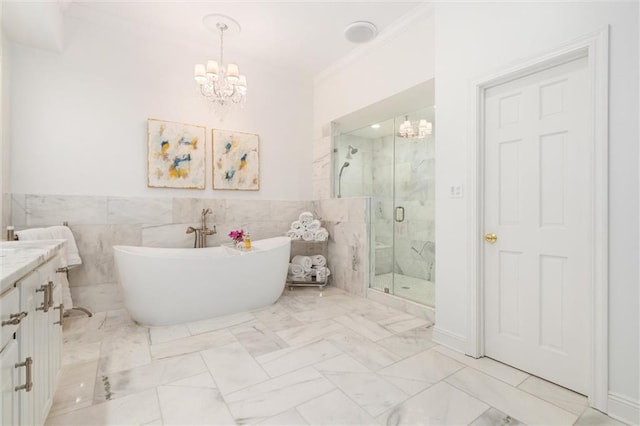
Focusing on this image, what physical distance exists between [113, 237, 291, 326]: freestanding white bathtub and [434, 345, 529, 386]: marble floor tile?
1821 mm

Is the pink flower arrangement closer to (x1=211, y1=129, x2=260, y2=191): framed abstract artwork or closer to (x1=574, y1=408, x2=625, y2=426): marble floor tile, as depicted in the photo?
(x1=211, y1=129, x2=260, y2=191): framed abstract artwork

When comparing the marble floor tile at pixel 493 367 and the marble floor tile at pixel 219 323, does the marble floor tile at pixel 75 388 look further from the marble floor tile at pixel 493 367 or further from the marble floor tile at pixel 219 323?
the marble floor tile at pixel 493 367

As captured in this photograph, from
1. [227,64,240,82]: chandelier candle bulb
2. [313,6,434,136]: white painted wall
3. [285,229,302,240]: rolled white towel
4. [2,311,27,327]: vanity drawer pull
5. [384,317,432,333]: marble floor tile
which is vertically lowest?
[384,317,432,333]: marble floor tile

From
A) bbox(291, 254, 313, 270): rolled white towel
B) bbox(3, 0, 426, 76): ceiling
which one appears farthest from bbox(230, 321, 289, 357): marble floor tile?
bbox(3, 0, 426, 76): ceiling

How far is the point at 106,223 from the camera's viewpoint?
3.07 m

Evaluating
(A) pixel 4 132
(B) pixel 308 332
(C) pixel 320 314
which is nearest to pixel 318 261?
(C) pixel 320 314

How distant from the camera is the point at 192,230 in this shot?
348cm

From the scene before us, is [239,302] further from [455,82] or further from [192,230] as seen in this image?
[455,82]

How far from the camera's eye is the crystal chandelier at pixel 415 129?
3.50 m

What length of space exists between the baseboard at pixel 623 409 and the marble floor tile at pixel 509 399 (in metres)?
0.19

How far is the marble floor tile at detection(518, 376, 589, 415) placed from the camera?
1.65m

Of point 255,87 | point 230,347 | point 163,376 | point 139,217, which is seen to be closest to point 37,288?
point 163,376

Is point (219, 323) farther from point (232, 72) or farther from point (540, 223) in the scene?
point (540, 223)

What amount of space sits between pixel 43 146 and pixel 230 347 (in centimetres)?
259
